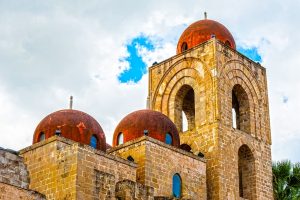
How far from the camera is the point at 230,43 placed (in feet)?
98.7

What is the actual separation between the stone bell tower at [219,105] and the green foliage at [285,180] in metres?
1.45

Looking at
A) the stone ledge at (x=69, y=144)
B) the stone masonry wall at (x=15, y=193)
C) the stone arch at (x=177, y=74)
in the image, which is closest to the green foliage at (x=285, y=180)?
the stone arch at (x=177, y=74)

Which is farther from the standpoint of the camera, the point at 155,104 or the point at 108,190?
the point at 155,104

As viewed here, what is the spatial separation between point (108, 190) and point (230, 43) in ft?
41.4

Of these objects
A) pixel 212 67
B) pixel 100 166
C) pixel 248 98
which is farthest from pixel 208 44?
pixel 100 166

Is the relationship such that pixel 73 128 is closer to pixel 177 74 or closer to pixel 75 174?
pixel 75 174

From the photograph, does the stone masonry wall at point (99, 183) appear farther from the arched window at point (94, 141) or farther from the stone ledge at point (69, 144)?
the arched window at point (94, 141)

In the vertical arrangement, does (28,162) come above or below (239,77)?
below

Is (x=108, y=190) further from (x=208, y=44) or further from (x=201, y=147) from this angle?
(x=208, y=44)

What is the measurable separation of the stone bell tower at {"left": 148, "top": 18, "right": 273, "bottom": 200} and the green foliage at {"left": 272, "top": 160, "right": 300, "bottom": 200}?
4.77 feet

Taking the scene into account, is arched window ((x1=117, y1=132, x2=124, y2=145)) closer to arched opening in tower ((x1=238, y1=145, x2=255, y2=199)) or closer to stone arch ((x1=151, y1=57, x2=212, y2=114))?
stone arch ((x1=151, y1=57, x2=212, y2=114))

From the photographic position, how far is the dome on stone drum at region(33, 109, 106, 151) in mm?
22531

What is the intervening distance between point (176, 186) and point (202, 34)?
8.93m

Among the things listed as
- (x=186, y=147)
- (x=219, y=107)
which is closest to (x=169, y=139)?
(x=186, y=147)
